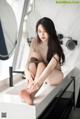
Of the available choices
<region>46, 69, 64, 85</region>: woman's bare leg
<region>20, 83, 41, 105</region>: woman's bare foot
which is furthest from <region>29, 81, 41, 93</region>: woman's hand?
<region>46, 69, 64, 85</region>: woman's bare leg

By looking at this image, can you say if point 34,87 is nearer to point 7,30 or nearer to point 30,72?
point 30,72

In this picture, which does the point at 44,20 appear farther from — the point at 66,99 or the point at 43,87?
the point at 66,99

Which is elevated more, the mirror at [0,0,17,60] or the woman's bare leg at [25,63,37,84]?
the mirror at [0,0,17,60]

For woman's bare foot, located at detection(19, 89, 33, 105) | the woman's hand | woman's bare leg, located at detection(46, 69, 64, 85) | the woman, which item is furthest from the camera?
woman's bare leg, located at detection(46, 69, 64, 85)

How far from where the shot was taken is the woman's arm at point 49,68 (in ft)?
6.88

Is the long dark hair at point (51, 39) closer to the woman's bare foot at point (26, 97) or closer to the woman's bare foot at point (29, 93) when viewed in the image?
the woman's bare foot at point (29, 93)

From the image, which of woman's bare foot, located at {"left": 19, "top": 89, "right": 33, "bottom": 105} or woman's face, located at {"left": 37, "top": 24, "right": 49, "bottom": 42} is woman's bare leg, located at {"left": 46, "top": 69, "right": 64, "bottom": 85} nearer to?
woman's face, located at {"left": 37, "top": 24, "right": 49, "bottom": 42}

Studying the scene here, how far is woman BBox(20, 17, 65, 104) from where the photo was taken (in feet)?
7.36

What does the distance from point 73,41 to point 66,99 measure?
0.98 m

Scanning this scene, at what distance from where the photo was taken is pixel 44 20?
2.33 m

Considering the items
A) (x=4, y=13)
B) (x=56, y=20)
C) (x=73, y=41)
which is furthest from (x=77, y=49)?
(x=4, y=13)

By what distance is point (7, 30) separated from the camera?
125 inches

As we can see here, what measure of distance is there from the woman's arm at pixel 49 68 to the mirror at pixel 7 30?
3.16 feet

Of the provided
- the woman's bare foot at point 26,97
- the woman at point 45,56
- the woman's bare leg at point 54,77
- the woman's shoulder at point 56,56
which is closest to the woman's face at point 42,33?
the woman at point 45,56
